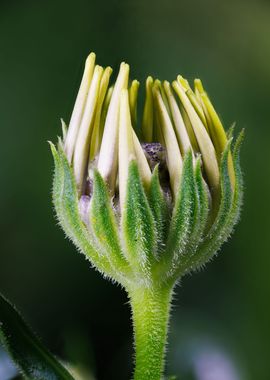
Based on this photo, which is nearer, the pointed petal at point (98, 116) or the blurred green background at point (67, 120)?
the pointed petal at point (98, 116)

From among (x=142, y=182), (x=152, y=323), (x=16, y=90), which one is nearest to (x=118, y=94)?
(x=142, y=182)

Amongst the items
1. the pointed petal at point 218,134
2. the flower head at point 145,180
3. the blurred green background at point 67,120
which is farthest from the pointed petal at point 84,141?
the blurred green background at point 67,120

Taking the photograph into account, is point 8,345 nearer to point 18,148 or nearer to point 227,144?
point 227,144

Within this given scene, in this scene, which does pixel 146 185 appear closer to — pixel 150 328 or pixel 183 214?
pixel 183 214

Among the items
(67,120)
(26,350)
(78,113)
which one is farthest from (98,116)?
(67,120)

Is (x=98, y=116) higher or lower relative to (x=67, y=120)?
lower

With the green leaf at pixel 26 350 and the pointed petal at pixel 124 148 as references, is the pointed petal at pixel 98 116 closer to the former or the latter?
the pointed petal at pixel 124 148
